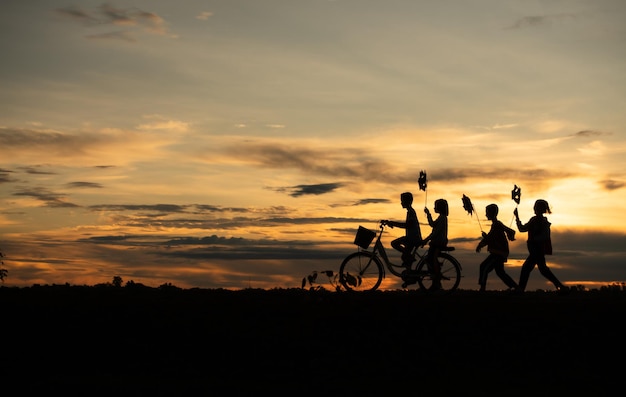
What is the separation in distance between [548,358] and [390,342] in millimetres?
2889

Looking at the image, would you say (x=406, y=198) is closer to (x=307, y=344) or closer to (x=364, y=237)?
(x=364, y=237)

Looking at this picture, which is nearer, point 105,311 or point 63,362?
point 63,362

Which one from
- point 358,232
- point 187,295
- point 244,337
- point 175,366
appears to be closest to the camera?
point 175,366

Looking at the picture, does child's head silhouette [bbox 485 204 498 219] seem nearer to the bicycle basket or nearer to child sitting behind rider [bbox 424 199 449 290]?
child sitting behind rider [bbox 424 199 449 290]

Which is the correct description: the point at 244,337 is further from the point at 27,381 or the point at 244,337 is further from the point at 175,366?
the point at 27,381

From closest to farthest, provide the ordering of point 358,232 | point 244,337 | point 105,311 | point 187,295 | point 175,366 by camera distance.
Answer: point 175,366 < point 244,337 < point 105,311 < point 187,295 < point 358,232

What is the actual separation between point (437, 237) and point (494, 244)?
4.94 feet

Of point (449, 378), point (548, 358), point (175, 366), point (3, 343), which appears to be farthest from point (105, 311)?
point (548, 358)

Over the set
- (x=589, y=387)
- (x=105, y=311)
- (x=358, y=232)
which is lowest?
(x=589, y=387)

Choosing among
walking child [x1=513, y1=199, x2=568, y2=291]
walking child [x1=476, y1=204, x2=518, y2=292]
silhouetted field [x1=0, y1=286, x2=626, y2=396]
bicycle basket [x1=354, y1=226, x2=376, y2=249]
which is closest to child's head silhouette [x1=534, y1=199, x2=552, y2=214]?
walking child [x1=513, y1=199, x2=568, y2=291]

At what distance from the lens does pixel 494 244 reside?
19734 mm

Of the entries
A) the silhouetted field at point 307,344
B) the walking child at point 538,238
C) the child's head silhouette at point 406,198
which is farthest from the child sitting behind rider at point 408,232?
the walking child at point 538,238

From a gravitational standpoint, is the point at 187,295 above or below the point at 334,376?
above

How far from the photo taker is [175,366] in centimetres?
1440
